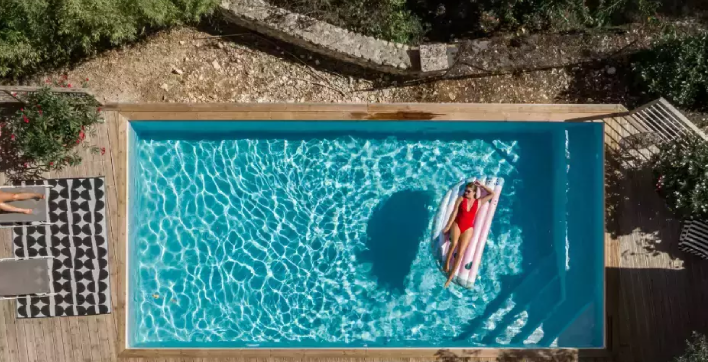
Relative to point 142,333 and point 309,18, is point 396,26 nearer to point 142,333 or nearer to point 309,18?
point 309,18

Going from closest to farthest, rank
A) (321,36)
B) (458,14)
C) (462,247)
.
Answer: (462,247) → (321,36) → (458,14)

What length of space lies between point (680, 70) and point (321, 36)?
18.3 ft

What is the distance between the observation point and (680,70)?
28.4ft

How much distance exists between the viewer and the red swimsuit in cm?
896

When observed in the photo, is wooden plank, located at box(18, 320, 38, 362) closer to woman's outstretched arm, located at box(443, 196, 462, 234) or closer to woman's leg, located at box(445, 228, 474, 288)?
woman's leg, located at box(445, 228, 474, 288)

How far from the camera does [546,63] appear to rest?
947 centimetres

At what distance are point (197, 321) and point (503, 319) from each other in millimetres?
5110

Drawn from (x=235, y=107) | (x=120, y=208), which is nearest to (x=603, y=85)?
(x=235, y=107)

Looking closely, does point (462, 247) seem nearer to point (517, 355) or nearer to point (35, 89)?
point (517, 355)

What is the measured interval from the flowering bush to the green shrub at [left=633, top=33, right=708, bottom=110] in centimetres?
873

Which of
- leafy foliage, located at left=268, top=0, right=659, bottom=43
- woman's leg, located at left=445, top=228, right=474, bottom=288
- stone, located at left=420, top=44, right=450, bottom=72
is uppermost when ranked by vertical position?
leafy foliage, located at left=268, top=0, right=659, bottom=43

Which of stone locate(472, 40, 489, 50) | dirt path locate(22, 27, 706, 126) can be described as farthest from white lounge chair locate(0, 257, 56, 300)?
stone locate(472, 40, 489, 50)

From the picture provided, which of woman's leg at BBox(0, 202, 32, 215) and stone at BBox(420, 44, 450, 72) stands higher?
stone at BBox(420, 44, 450, 72)

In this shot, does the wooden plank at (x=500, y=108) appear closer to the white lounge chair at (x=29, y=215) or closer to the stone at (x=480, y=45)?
the stone at (x=480, y=45)
